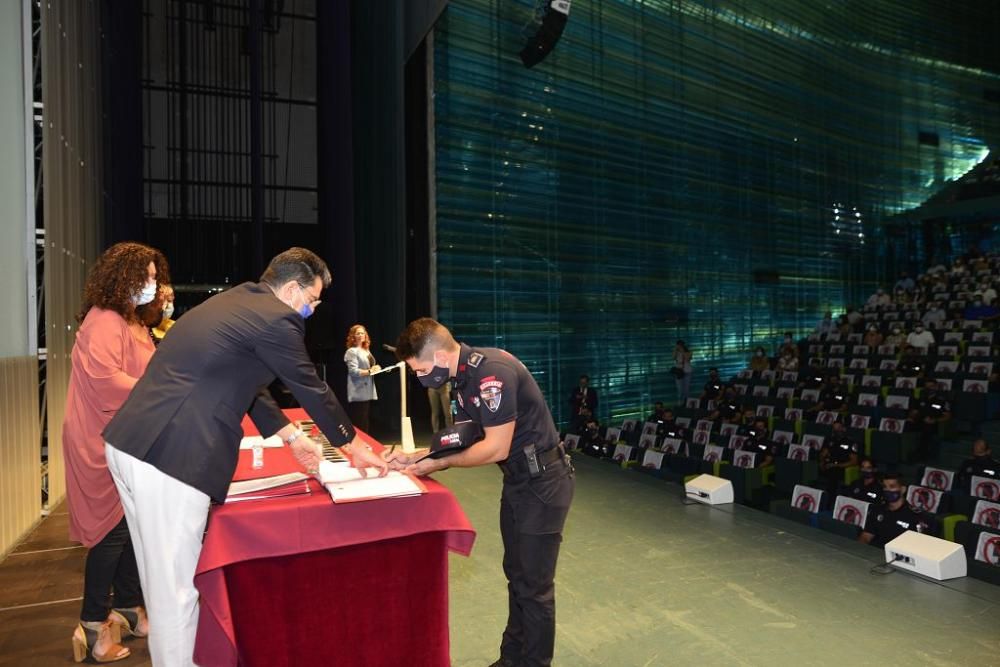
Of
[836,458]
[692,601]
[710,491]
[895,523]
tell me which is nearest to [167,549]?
[692,601]

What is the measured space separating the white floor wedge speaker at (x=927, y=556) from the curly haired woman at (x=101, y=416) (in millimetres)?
3581

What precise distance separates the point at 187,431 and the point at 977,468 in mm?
6351

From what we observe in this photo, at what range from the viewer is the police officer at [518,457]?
2057mm

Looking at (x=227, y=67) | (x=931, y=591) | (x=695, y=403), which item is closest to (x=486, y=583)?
(x=931, y=591)

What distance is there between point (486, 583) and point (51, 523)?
309cm

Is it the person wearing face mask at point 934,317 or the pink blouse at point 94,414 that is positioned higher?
the person wearing face mask at point 934,317

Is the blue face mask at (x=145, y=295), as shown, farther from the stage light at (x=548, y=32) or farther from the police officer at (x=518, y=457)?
the stage light at (x=548, y=32)

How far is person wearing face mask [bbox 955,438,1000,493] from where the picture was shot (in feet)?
18.4

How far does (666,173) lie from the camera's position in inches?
490

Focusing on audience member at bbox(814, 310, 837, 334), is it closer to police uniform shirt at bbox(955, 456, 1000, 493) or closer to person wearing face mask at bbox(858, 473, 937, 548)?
police uniform shirt at bbox(955, 456, 1000, 493)

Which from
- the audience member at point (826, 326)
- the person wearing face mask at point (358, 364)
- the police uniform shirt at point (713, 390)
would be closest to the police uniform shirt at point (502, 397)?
the person wearing face mask at point (358, 364)

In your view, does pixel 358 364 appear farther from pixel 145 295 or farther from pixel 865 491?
pixel 865 491

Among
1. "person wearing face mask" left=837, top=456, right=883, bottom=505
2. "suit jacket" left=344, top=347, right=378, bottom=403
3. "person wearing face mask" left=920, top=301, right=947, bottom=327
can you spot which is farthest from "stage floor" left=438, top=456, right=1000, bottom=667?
"person wearing face mask" left=920, top=301, right=947, bottom=327

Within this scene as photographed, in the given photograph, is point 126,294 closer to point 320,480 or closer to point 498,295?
point 320,480
